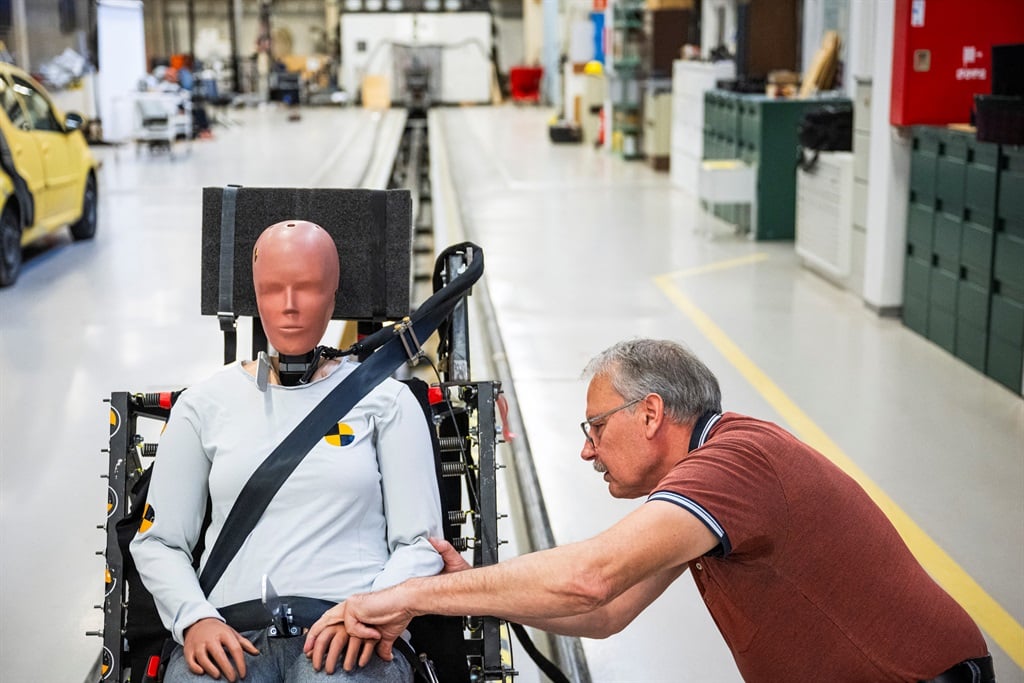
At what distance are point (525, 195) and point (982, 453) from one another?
11.3 meters

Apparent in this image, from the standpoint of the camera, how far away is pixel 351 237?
3367 mm

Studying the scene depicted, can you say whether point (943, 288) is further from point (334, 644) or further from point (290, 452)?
point (334, 644)

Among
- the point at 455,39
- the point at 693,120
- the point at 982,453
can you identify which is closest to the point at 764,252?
the point at 693,120

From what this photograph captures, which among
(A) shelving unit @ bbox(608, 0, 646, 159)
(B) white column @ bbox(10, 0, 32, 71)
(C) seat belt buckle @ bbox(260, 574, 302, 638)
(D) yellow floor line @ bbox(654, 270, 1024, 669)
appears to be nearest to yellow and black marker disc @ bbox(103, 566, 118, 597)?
(C) seat belt buckle @ bbox(260, 574, 302, 638)

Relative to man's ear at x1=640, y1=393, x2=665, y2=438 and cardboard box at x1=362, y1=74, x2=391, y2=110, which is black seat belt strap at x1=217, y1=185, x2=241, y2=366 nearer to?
man's ear at x1=640, y1=393, x2=665, y2=438

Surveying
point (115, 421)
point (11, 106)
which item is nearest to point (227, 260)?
point (115, 421)

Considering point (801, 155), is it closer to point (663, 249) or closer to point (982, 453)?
point (663, 249)

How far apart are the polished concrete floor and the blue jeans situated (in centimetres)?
149

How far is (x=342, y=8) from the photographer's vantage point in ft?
138

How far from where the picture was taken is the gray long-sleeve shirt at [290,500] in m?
2.71

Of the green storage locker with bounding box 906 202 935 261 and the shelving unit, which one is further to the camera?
the shelving unit

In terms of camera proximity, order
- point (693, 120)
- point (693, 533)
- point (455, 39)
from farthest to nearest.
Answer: point (455, 39)
point (693, 120)
point (693, 533)

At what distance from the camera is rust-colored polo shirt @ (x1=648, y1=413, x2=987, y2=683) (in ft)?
7.47

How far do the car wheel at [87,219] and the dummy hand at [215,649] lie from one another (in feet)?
36.0
